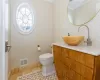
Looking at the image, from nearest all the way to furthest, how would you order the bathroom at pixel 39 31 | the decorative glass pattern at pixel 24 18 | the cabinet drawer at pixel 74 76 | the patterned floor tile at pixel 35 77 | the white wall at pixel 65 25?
the cabinet drawer at pixel 74 76
the white wall at pixel 65 25
the bathroom at pixel 39 31
the patterned floor tile at pixel 35 77
the decorative glass pattern at pixel 24 18

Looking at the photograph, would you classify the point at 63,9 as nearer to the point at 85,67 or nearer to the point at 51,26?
the point at 51,26

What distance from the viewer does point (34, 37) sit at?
3117mm

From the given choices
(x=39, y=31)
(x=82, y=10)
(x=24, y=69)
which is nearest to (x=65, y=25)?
(x=82, y=10)

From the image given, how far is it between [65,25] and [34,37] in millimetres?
991

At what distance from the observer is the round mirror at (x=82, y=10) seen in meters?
2.00

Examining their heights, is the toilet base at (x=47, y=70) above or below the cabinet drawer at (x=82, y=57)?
below

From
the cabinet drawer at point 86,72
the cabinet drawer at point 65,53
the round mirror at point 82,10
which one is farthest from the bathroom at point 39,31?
the cabinet drawer at point 86,72

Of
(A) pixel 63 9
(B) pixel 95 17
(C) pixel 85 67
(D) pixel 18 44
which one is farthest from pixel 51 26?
(C) pixel 85 67

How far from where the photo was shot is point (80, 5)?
2303 millimetres

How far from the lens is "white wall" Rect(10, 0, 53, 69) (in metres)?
2.76

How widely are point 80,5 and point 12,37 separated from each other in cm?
185

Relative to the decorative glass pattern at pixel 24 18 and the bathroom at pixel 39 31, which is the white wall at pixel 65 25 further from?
the decorative glass pattern at pixel 24 18

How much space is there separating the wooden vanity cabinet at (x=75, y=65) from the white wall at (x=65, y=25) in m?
0.61

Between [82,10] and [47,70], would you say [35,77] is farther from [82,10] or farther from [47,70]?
[82,10]
